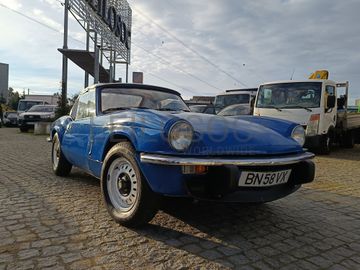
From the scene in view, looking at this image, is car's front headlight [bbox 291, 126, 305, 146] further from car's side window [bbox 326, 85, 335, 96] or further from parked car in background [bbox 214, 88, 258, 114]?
parked car in background [bbox 214, 88, 258, 114]

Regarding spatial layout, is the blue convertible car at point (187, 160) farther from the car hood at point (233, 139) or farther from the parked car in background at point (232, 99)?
the parked car in background at point (232, 99)

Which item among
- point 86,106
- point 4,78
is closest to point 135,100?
point 86,106

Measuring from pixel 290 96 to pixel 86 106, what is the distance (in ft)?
20.0

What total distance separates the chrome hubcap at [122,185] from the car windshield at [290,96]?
646 centimetres

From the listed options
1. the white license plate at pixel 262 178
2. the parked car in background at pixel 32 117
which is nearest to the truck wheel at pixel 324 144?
the white license plate at pixel 262 178

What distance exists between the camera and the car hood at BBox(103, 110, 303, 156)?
9.00 ft

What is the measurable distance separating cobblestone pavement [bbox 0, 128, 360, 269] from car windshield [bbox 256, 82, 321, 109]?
4.56 m

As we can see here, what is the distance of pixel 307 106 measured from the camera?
8.56 meters

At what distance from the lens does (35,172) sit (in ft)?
18.2

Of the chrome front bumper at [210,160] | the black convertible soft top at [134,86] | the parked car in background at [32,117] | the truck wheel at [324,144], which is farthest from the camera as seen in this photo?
the parked car in background at [32,117]

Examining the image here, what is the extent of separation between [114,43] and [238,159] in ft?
79.7

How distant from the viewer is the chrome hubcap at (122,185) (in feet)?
9.98

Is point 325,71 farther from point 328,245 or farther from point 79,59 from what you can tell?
point 79,59

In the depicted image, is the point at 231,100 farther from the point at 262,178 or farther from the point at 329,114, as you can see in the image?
the point at 262,178
